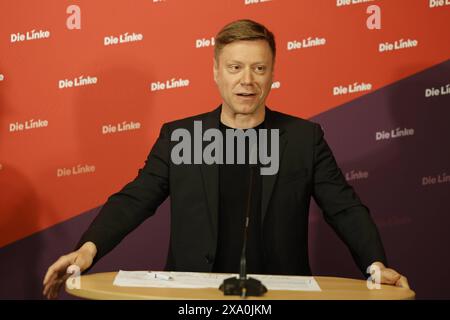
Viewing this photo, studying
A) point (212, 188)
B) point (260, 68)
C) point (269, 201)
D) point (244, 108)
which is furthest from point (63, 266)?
point (260, 68)

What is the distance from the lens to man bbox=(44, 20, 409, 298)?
267cm

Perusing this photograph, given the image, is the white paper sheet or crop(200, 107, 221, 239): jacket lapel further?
crop(200, 107, 221, 239): jacket lapel

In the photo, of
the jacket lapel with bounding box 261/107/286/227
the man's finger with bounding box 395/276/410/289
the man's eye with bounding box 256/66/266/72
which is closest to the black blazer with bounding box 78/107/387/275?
the jacket lapel with bounding box 261/107/286/227

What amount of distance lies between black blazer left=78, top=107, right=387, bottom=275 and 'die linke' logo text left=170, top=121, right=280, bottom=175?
0.09ft

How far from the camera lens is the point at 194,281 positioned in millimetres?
2066

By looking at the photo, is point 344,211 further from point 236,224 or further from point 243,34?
point 243,34

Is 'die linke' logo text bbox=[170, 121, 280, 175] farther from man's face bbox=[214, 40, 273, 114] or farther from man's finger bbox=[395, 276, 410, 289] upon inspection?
man's finger bbox=[395, 276, 410, 289]

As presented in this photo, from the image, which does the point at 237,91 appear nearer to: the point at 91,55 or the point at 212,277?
the point at 212,277

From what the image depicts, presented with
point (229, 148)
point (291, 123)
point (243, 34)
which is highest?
point (243, 34)

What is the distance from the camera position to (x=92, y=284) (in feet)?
6.59

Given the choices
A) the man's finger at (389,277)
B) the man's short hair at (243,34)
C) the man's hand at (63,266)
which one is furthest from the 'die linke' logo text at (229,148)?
the man's finger at (389,277)

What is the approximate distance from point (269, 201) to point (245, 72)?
0.53 m

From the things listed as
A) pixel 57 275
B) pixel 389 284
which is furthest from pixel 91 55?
pixel 389 284

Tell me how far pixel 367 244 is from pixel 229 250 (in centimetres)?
56
